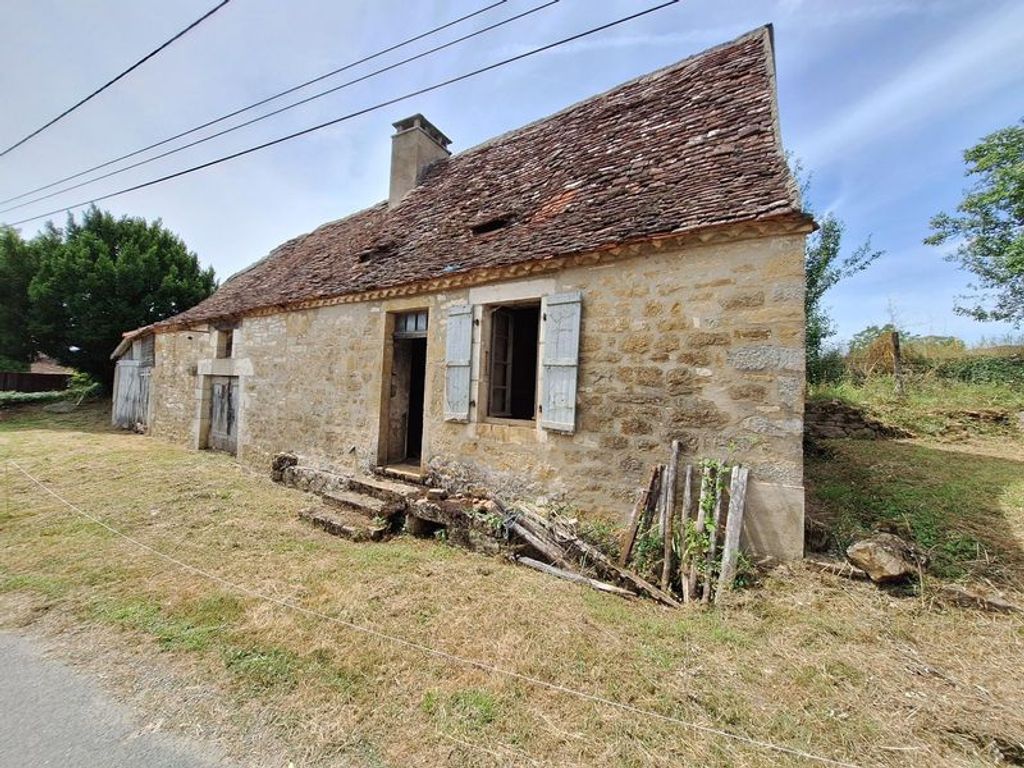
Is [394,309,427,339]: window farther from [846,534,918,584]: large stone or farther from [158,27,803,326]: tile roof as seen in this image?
[846,534,918,584]: large stone

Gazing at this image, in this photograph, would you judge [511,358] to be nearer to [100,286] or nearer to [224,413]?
[224,413]

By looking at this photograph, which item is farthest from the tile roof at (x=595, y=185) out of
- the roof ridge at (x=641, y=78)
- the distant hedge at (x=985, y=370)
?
the distant hedge at (x=985, y=370)

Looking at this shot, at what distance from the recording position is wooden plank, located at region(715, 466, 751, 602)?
345 centimetres

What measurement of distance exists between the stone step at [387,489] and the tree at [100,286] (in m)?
16.7

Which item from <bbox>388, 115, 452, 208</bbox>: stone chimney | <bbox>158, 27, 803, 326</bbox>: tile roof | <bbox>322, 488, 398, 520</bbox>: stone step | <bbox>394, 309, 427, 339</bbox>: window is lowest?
<bbox>322, 488, 398, 520</bbox>: stone step

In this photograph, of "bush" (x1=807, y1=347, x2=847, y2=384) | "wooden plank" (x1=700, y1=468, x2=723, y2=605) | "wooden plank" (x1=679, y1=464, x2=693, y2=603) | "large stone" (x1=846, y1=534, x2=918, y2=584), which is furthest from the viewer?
"bush" (x1=807, y1=347, x2=847, y2=384)

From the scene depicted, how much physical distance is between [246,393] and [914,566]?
1043cm

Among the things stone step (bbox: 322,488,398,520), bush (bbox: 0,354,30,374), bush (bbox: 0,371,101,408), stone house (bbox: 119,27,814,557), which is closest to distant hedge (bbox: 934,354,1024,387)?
stone house (bbox: 119,27,814,557)

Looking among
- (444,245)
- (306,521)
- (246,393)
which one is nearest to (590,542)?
(306,521)

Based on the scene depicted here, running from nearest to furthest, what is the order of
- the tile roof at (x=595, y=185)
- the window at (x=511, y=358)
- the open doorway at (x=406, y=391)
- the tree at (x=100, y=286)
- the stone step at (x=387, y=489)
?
the tile roof at (x=595, y=185)
the stone step at (x=387, y=489)
the window at (x=511, y=358)
the open doorway at (x=406, y=391)
the tree at (x=100, y=286)

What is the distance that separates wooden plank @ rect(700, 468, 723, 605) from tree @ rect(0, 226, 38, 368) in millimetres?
24227

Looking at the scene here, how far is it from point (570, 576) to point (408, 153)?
9090mm

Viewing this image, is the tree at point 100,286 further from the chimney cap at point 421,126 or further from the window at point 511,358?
the window at point 511,358

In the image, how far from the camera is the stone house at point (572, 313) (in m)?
3.84
